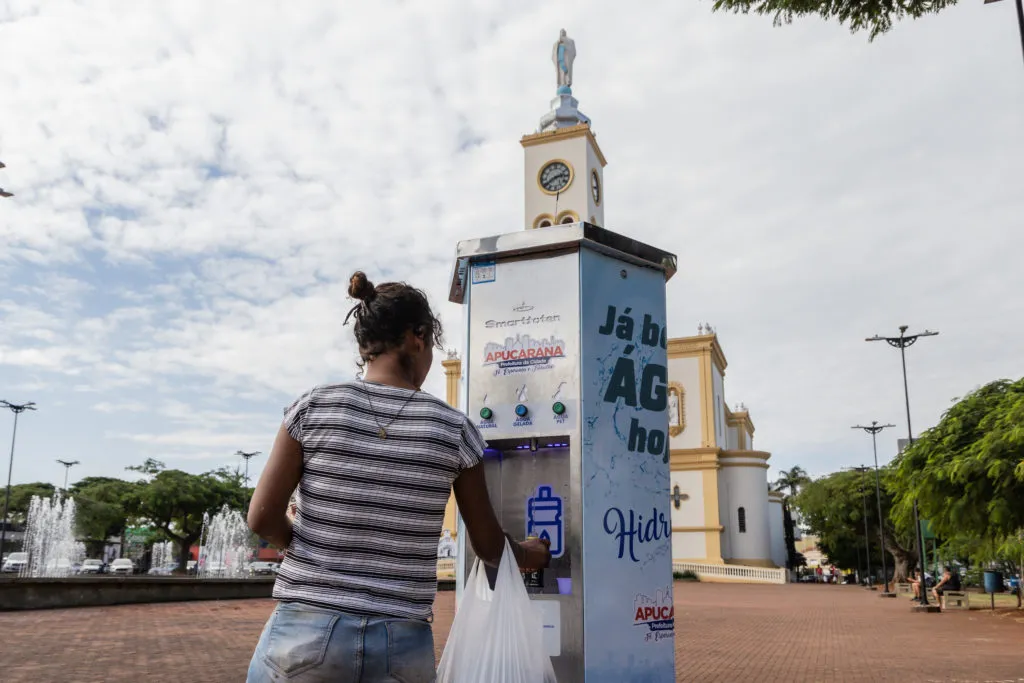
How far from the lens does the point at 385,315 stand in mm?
2184

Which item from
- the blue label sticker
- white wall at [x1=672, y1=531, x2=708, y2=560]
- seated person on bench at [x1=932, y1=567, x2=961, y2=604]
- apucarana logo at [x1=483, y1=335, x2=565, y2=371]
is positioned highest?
the blue label sticker

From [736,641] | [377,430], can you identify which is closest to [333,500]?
[377,430]

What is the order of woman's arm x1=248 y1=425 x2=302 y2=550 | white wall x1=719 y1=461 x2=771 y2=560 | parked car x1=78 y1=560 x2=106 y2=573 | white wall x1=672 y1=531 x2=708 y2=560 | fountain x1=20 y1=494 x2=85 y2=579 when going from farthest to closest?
1. parked car x1=78 y1=560 x2=106 y2=573
2. white wall x1=719 y1=461 x2=771 y2=560
3. white wall x1=672 y1=531 x2=708 y2=560
4. fountain x1=20 y1=494 x2=85 y2=579
5. woman's arm x1=248 y1=425 x2=302 y2=550

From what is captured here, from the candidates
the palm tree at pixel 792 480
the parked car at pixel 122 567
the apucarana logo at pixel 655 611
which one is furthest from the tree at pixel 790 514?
the apucarana logo at pixel 655 611

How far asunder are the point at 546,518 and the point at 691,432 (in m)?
44.9

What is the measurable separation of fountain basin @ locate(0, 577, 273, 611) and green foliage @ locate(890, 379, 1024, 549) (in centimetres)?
1561

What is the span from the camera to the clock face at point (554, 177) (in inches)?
1704

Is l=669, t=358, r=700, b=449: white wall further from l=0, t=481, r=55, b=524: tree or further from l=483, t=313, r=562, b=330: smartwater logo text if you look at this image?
l=483, t=313, r=562, b=330: smartwater logo text

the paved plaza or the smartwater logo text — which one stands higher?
the smartwater logo text

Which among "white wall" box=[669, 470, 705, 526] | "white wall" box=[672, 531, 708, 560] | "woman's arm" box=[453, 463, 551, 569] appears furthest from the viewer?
"white wall" box=[669, 470, 705, 526]

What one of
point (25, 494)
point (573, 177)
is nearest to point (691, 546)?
point (573, 177)

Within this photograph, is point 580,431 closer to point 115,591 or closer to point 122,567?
point 115,591

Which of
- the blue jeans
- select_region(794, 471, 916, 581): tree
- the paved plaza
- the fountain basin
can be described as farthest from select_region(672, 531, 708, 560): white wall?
the blue jeans

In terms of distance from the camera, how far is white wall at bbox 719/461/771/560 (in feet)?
155
